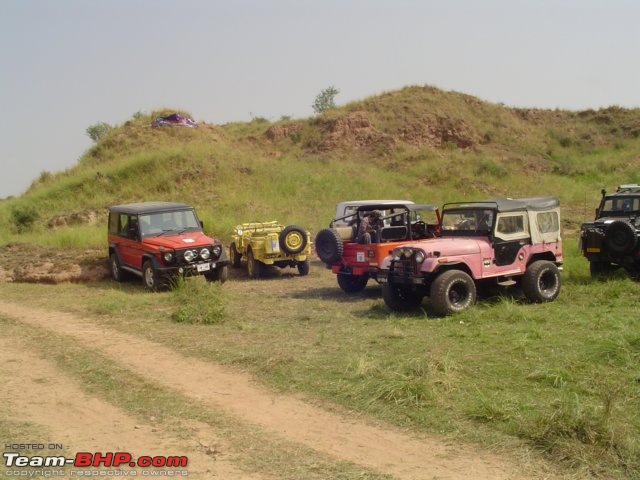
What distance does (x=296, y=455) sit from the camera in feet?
15.3

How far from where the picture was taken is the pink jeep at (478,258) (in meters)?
9.55

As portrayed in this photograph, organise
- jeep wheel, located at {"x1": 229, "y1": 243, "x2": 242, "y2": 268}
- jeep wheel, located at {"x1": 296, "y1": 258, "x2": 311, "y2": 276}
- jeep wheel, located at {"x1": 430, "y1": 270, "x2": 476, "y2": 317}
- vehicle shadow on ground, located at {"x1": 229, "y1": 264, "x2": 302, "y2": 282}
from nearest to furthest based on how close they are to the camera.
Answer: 1. jeep wheel, located at {"x1": 430, "y1": 270, "x2": 476, "y2": 317}
2. jeep wheel, located at {"x1": 296, "y1": 258, "x2": 311, "y2": 276}
3. vehicle shadow on ground, located at {"x1": 229, "y1": 264, "x2": 302, "y2": 282}
4. jeep wheel, located at {"x1": 229, "y1": 243, "x2": 242, "y2": 268}

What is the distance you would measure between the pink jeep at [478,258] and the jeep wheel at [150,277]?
510cm

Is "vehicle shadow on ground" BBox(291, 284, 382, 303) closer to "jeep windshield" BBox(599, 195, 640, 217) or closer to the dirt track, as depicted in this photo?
the dirt track

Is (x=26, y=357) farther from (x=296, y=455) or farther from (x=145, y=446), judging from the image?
(x=296, y=455)

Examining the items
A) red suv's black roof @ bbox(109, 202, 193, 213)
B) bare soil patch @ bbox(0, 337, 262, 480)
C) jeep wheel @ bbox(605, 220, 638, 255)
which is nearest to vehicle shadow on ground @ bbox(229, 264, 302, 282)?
red suv's black roof @ bbox(109, 202, 193, 213)

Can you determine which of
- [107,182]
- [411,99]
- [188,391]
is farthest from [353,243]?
[411,99]

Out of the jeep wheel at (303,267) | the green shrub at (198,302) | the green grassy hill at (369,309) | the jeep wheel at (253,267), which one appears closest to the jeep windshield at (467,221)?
the green grassy hill at (369,309)

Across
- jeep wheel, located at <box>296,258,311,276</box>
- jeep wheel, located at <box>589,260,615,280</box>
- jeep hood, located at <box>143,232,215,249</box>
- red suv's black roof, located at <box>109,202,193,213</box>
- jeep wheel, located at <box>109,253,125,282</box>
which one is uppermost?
red suv's black roof, located at <box>109,202,193,213</box>

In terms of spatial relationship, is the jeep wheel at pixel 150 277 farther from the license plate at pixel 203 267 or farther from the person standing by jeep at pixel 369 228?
the person standing by jeep at pixel 369 228

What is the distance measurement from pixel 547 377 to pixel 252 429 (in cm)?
290

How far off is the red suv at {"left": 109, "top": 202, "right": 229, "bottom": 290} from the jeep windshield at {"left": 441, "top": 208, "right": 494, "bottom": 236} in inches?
202

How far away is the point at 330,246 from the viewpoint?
11.6m

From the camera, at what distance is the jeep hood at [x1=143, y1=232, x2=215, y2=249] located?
13021mm
